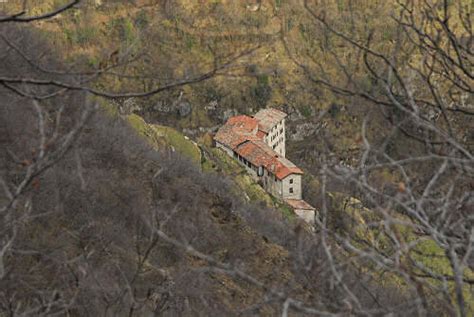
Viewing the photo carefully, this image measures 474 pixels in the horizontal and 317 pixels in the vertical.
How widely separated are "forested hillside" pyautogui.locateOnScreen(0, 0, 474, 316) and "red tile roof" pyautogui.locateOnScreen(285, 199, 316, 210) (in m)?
2.82

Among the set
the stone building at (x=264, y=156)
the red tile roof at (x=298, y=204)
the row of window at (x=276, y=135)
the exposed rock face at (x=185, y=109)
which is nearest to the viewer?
the red tile roof at (x=298, y=204)

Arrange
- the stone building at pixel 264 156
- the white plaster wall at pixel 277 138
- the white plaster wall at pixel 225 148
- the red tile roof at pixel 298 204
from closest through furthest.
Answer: the red tile roof at pixel 298 204
the stone building at pixel 264 156
the white plaster wall at pixel 225 148
the white plaster wall at pixel 277 138

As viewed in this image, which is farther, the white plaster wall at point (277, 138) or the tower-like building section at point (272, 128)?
the white plaster wall at point (277, 138)

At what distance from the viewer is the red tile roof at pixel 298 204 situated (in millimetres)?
29453

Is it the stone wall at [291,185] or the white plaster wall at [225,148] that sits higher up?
the white plaster wall at [225,148]

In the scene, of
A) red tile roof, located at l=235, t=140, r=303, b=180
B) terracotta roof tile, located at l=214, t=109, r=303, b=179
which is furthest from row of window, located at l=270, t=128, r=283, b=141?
red tile roof, located at l=235, t=140, r=303, b=180

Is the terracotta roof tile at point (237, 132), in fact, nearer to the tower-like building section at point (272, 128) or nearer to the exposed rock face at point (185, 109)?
the tower-like building section at point (272, 128)

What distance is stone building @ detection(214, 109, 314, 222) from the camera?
105ft

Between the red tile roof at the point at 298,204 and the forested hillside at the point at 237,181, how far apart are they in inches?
111

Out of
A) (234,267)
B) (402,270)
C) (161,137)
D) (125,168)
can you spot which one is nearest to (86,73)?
(234,267)

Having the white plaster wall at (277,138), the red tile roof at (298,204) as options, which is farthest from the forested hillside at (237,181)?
the white plaster wall at (277,138)

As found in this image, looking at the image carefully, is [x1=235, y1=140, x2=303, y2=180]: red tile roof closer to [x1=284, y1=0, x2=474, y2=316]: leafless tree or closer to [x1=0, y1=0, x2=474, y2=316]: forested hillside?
[x1=0, y1=0, x2=474, y2=316]: forested hillside

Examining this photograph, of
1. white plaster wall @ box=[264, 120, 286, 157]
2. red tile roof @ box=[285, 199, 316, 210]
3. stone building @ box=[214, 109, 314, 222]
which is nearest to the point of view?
red tile roof @ box=[285, 199, 316, 210]

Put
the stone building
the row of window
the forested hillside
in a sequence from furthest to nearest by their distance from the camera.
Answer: the row of window
the stone building
the forested hillside
